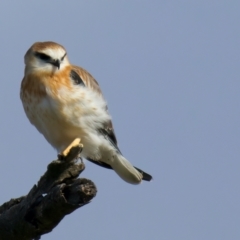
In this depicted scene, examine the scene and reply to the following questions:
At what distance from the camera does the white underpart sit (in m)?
7.71

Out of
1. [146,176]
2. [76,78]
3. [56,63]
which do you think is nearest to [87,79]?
[76,78]

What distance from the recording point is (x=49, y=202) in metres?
5.14

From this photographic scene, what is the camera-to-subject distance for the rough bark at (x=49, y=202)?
5059mm

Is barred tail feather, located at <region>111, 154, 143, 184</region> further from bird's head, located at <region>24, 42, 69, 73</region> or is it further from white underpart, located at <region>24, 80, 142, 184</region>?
bird's head, located at <region>24, 42, 69, 73</region>

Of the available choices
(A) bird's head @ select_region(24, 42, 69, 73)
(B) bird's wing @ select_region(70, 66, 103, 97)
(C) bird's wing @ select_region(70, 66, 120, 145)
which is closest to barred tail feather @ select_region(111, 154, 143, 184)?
(C) bird's wing @ select_region(70, 66, 120, 145)

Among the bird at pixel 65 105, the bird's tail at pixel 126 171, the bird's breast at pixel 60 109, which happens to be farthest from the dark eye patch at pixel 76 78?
the bird's tail at pixel 126 171

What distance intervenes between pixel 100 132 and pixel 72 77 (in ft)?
2.48

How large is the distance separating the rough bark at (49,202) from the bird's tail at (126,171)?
2.87m

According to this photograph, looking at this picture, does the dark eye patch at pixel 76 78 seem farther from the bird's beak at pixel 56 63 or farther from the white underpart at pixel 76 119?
the bird's beak at pixel 56 63

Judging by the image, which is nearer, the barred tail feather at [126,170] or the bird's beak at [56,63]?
the bird's beak at [56,63]

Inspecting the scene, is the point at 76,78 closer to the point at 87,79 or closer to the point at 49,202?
the point at 87,79

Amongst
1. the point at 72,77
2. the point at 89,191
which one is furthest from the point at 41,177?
the point at 72,77

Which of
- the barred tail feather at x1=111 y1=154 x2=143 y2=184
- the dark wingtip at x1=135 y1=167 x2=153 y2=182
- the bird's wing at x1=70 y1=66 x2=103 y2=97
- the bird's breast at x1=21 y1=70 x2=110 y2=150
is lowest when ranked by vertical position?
the bird's breast at x1=21 y1=70 x2=110 y2=150

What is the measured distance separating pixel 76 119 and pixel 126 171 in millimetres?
1327
